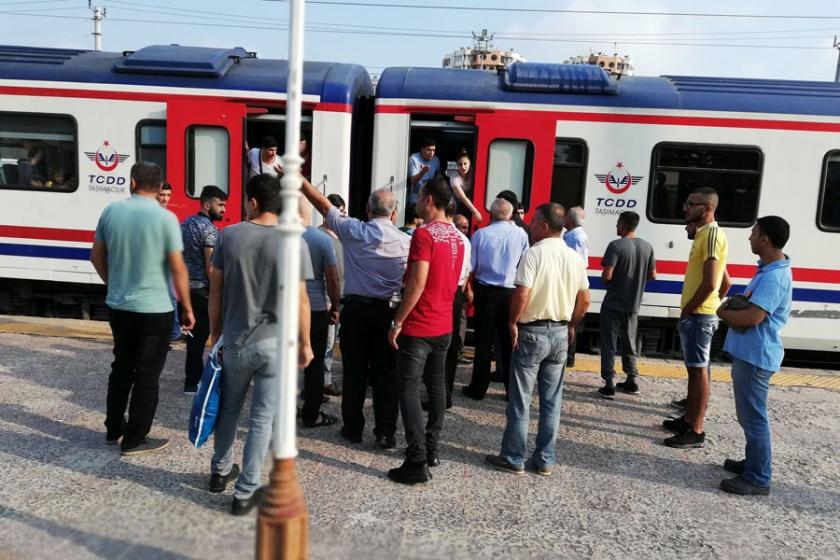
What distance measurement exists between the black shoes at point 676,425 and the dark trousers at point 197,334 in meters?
3.85

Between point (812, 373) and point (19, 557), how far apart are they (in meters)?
7.46

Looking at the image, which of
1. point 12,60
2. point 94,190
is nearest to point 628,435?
point 94,190

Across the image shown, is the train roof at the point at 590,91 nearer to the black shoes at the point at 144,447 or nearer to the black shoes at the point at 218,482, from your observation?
the black shoes at the point at 144,447

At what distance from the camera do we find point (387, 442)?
4625mm

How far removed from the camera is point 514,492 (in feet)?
13.4

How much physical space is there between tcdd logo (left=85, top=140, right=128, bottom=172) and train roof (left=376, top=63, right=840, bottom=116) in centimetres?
313

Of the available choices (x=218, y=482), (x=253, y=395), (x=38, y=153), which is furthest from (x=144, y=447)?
(x=38, y=153)

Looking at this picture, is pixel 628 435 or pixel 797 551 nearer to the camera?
pixel 797 551

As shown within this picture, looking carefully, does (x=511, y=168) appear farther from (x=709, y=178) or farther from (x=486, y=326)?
(x=486, y=326)

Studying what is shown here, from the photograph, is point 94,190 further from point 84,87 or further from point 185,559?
point 185,559

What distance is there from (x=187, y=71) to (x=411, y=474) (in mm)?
5529

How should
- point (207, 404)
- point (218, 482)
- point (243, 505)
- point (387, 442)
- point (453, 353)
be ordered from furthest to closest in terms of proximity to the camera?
point (453, 353) → point (387, 442) → point (218, 482) → point (207, 404) → point (243, 505)

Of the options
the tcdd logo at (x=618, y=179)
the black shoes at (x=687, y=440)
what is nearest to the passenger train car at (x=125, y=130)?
the tcdd logo at (x=618, y=179)

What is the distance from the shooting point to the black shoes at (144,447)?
4289 mm
